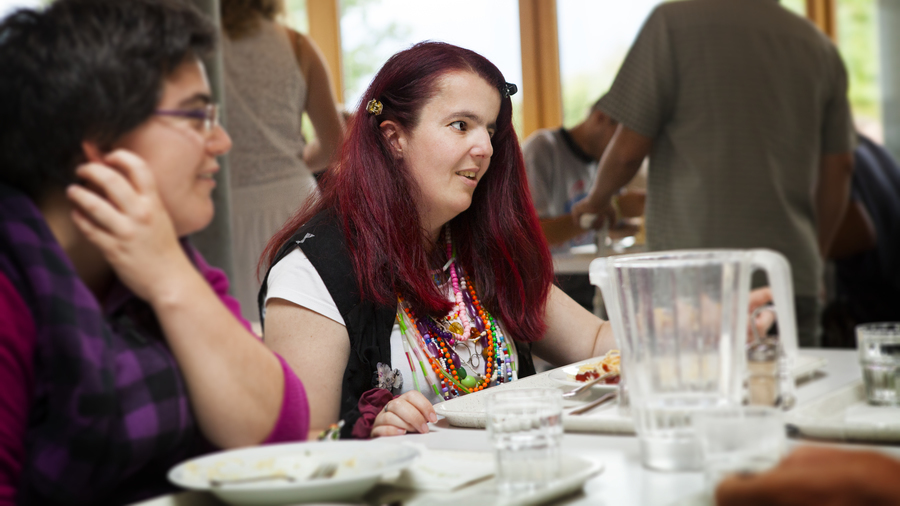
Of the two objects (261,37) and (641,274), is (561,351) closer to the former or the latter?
(641,274)

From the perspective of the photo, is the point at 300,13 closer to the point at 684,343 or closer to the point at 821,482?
the point at 684,343

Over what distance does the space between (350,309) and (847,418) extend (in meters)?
0.78

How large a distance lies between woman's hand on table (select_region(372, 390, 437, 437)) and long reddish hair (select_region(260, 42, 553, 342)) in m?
0.37

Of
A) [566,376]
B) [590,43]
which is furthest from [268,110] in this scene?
[590,43]

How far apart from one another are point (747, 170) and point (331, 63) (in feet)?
12.9

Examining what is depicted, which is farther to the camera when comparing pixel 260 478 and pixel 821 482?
pixel 260 478

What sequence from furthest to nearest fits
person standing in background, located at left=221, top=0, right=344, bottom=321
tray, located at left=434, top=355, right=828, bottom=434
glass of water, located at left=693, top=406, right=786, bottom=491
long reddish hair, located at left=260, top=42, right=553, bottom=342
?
1. person standing in background, located at left=221, top=0, right=344, bottom=321
2. long reddish hair, located at left=260, top=42, right=553, bottom=342
3. tray, located at left=434, top=355, right=828, bottom=434
4. glass of water, located at left=693, top=406, right=786, bottom=491

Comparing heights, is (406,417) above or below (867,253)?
above

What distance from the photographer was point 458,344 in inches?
62.3

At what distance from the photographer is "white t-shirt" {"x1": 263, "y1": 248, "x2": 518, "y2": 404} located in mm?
1446

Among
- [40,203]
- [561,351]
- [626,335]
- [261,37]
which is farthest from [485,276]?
[261,37]

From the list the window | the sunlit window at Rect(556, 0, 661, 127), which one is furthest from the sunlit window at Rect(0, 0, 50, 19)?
the sunlit window at Rect(556, 0, 661, 127)

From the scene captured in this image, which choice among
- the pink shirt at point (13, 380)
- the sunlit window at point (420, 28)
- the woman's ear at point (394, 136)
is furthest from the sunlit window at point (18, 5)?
the sunlit window at point (420, 28)

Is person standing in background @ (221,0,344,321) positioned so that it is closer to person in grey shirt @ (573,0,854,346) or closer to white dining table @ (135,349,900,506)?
person in grey shirt @ (573,0,854,346)
